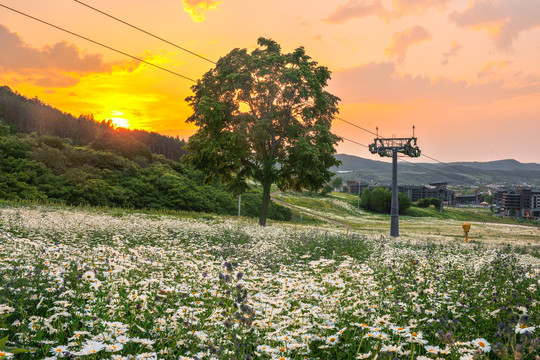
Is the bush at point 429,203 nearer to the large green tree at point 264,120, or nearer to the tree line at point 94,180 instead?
the tree line at point 94,180

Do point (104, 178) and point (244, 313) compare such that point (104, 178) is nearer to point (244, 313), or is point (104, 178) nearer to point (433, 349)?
point (244, 313)

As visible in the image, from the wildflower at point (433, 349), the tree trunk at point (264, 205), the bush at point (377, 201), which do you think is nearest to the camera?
the wildflower at point (433, 349)

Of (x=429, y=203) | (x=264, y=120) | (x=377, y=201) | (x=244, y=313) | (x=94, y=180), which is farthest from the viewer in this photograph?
(x=429, y=203)

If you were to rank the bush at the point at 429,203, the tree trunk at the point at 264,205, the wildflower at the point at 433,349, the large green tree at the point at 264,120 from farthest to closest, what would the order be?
the bush at the point at 429,203 < the tree trunk at the point at 264,205 < the large green tree at the point at 264,120 < the wildflower at the point at 433,349

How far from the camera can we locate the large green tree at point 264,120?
86.7 feet

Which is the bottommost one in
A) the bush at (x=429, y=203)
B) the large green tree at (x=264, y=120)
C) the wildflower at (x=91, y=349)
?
the bush at (x=429, y=203)

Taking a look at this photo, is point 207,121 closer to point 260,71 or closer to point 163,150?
point 260,71

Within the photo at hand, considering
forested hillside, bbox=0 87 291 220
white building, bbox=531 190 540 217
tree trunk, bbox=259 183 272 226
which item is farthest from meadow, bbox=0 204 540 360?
white building, bbox=531 190 540 217

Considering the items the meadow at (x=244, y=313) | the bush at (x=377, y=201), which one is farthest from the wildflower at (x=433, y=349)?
the bush at (x=377, y=201)

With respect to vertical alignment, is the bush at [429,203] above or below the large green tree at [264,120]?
below

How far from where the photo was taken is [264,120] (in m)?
26.1

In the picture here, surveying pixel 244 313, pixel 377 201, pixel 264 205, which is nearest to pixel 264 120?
pixel 264 205

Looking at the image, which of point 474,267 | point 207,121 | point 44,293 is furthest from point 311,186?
point 44,293

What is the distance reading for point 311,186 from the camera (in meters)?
29.2
